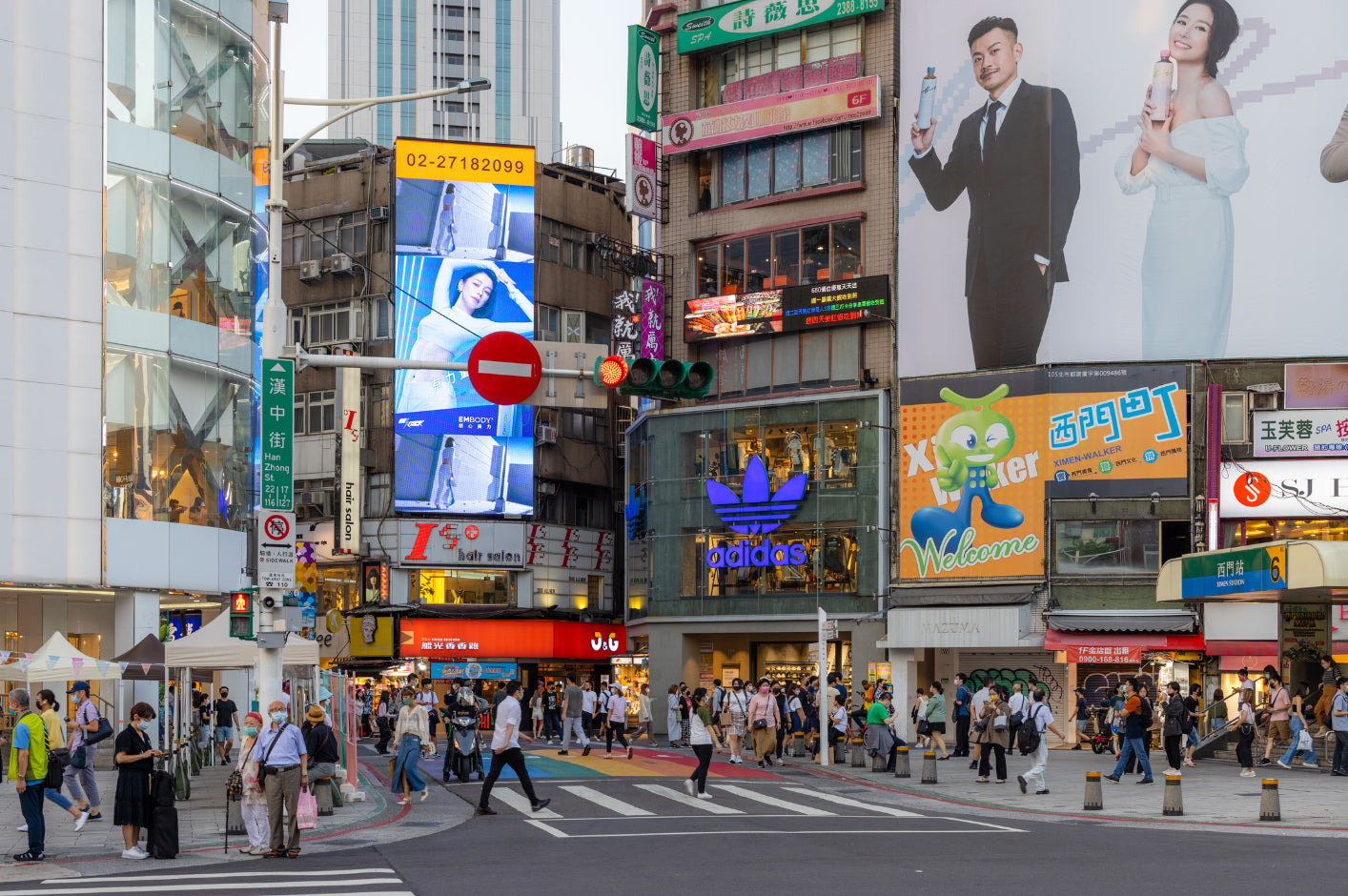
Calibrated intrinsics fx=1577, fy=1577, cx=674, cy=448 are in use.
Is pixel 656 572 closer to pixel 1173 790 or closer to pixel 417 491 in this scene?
pixel 417 491

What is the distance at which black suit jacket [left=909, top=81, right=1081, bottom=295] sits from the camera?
45125mm

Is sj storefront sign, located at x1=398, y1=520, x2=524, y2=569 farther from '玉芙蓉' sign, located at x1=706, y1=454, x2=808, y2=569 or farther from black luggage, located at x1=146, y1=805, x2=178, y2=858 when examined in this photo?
black luggage, located at x1=146, y1=805, x2=178, y2=858

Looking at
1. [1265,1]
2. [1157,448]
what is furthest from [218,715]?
[1265,1]

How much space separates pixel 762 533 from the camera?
165 feet

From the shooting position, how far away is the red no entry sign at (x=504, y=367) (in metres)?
19.3

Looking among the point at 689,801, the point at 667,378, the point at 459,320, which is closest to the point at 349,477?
the point at 459,320

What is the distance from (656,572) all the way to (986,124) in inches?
704

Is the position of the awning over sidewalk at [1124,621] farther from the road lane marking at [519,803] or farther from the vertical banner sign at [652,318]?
the road lane marking at [519,803]

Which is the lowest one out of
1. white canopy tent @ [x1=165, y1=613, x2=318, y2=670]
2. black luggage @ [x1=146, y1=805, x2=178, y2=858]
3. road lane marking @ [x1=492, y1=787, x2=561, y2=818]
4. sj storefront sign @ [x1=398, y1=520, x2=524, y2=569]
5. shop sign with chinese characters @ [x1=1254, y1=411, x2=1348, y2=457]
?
road lane marking @ [x1=492, y1=787, x2=561, y2=818]

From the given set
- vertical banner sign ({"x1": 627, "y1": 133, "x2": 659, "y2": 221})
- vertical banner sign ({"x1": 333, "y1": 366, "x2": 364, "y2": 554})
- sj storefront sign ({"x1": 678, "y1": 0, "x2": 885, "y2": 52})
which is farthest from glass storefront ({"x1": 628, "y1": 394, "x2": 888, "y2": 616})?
sj storefront sign ({"x1": 678, "y1": 0, "x2": 885, "y2": 52})

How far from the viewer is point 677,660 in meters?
52.0

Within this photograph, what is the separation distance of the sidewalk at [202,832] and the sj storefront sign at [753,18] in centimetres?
3157

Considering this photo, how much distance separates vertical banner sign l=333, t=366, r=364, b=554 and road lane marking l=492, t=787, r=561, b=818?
3313 cm

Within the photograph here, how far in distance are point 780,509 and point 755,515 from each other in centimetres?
96
